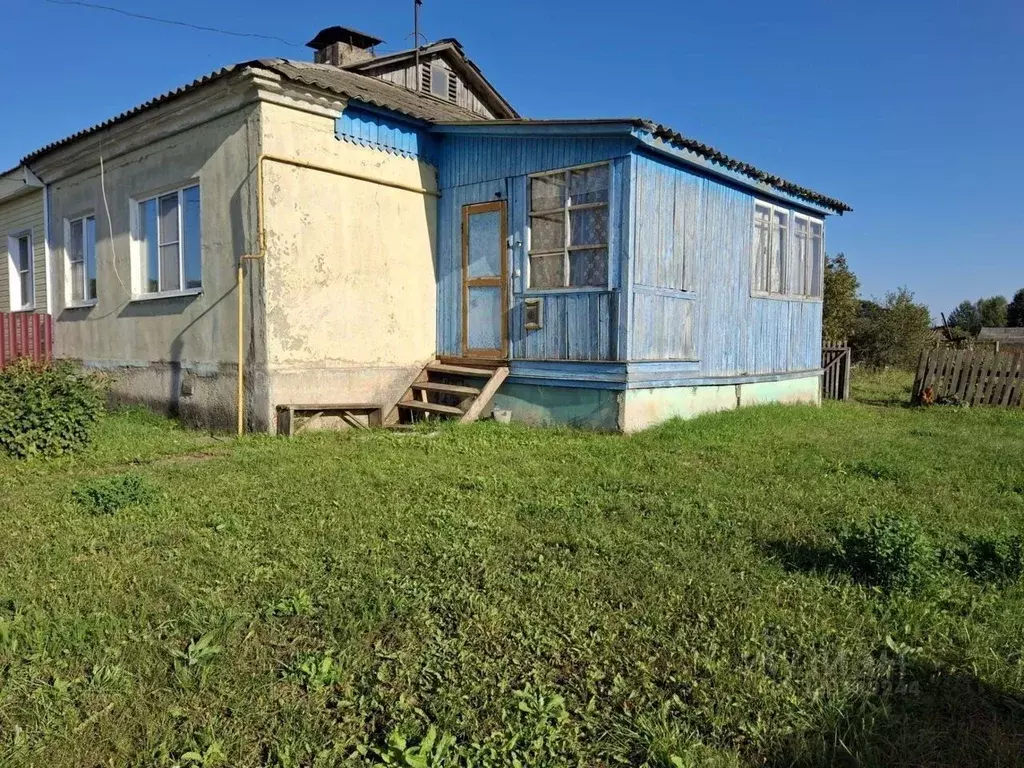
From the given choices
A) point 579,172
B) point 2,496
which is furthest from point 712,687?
point 579,172

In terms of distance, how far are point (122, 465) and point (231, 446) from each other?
113 cm

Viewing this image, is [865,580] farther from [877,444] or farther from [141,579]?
[877,444]

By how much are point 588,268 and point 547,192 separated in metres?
1.16

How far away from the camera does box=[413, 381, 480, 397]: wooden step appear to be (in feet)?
29.1

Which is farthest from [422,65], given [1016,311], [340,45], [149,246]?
[1016,311]

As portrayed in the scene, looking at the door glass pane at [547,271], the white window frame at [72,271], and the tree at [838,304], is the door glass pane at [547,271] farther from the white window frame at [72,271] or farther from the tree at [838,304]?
the tree at [838,304]

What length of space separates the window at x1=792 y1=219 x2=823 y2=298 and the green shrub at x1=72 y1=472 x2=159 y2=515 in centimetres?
1013

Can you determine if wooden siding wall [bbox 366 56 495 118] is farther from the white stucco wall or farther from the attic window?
the white stucco wall

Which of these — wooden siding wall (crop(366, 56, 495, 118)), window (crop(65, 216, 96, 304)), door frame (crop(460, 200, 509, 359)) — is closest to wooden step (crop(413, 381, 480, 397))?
door frame (crop(460, 200, 509, 359))

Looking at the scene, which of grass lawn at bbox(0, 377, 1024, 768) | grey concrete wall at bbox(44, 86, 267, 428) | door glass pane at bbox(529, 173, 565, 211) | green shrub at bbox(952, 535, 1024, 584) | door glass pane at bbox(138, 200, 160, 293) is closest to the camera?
grass lawn at bbox(0, 377, 1024, 768)

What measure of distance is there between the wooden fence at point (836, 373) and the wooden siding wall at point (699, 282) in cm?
312

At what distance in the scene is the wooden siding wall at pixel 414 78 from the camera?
57.6ft

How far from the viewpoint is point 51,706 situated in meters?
2.50

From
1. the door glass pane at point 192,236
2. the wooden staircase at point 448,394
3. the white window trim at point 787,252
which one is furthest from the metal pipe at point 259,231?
the white window trim at point 787,252
